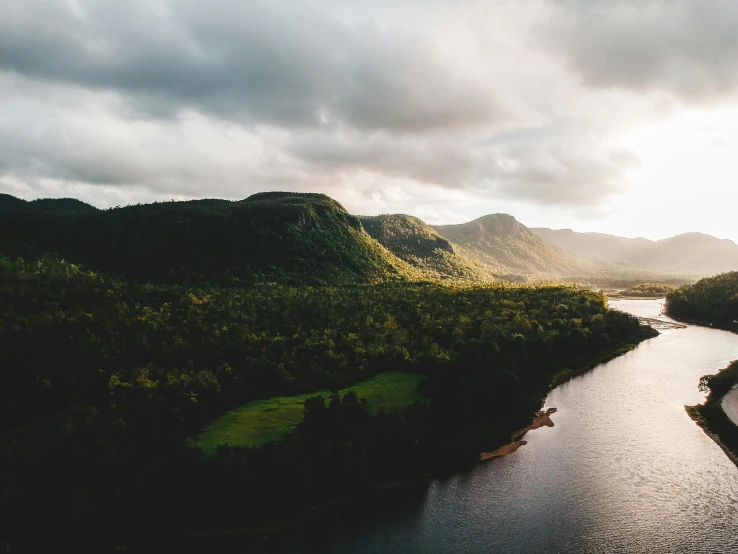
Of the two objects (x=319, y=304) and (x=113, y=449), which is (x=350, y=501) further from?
(x=319, y=304)

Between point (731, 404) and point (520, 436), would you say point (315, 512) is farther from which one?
point (731, 404)

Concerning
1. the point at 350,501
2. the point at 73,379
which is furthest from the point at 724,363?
the point at 73,379

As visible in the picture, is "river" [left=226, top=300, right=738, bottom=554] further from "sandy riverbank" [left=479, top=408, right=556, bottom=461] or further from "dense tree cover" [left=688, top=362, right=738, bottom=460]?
"dense tree cover" [left=688, top=362, right=738, bottom=460]

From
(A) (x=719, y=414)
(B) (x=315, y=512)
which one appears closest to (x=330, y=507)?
(B) (x=315, y=512)

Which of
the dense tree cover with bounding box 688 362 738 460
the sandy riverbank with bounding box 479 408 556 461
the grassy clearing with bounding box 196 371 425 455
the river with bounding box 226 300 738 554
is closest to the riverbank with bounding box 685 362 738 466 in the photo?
the dense tree cover with bounding box 688 362 738 460

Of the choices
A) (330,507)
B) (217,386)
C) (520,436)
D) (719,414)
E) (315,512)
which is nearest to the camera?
(315,512)

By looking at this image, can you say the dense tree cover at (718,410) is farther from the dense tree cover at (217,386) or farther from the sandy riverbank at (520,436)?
the dense tree cover at (217,386)
